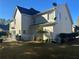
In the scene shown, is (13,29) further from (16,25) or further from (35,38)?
(35,38)

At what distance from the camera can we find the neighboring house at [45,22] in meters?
27.8

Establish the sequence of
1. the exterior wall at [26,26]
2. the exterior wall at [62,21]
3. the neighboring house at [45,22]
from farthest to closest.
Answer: the exterior wall at [26,26], the exterior wall at [62,21], the neighboring house at [45,22]

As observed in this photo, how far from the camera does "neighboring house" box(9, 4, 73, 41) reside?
27812mm

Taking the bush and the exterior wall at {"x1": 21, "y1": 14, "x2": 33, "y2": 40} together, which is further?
the exterior wall at {"x1": 21, "y1": 14, "x2": 33, "y2": 40}

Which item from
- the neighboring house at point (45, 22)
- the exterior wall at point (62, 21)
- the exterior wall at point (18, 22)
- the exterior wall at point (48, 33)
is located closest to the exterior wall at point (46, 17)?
the neighboring house at point (45, 22)

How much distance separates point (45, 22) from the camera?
30.3 meters

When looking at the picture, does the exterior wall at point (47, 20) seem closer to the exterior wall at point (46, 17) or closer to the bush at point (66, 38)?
the exterior wall at point (46, 17)

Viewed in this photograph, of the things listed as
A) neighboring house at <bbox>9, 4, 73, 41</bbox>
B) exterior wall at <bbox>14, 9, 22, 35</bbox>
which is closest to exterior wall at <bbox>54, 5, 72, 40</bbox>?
neighboring house at <bbox>9, 4, 73, 41</bbox>

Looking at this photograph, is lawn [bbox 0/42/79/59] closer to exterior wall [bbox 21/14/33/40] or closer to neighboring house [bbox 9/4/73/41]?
neighboring house [bbox 9/4/73/41]

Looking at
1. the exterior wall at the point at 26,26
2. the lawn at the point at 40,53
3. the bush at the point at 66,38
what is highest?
the exterior wall at the point at 26,26

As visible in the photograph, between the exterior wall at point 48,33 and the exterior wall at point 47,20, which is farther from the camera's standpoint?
the exterior wall at point 47,20

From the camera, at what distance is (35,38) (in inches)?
1186

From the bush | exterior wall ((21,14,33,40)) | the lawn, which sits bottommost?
the lawn

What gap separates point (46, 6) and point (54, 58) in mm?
23978
